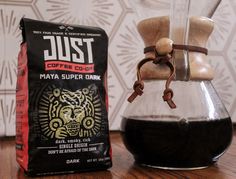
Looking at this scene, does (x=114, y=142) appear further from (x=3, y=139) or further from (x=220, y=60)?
(x=220, y=60)

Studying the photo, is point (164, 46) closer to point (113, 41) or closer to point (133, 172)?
point (133, 172)

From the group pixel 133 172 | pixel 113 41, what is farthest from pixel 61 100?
pixel 113 41

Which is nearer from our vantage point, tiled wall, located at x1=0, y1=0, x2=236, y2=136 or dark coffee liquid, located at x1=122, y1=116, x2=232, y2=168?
dark coffee liquid, located at x1=122, y1=116, x2=232, y2=168

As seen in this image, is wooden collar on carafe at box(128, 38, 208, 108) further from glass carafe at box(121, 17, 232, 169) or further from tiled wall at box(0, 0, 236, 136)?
tiled wall at box(0, 0, 236, 136)

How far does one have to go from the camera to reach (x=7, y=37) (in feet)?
2.54

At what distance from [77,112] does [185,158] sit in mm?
153

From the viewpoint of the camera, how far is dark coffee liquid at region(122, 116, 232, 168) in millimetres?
441

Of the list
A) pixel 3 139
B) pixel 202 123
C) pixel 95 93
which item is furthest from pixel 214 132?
pixel 3 139

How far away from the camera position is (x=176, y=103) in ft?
1.54

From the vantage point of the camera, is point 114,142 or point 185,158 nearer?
point 185,158

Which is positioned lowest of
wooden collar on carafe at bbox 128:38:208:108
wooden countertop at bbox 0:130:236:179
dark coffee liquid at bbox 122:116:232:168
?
wooden countertop at bbox 0:130:236:179

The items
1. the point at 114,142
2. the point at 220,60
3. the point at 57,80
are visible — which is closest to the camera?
the point at 57,80

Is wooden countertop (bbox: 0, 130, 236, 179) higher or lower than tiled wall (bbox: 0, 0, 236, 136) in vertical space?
lower

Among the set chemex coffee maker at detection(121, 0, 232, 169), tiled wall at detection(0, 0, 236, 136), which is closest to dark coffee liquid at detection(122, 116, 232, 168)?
chemex coffee maker at detection(121, 0, 232, 169)
